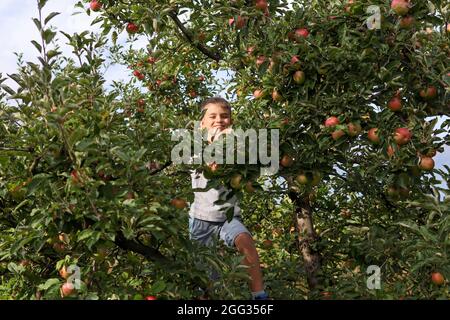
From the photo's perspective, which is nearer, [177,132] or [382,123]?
[177,132]

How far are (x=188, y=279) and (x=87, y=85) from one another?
4.58ft

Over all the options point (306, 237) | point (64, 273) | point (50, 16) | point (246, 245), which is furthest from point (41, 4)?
point (306, 237)

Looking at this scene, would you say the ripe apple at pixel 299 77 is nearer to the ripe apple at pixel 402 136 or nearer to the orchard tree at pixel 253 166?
the orchard tree at pixel 253 166

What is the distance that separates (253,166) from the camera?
11.7ft

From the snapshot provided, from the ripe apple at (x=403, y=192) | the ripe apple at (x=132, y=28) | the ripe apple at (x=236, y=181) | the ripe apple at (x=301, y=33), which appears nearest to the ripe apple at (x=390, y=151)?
the ripe apple at (x=403, y=192)

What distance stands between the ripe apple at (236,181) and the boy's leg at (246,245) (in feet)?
2.09

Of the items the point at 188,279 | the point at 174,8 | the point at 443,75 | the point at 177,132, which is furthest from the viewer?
the point at 174,8

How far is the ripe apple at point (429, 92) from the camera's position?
411 cm

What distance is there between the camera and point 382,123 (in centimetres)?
398

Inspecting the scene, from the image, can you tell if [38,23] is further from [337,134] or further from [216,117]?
[337,134]

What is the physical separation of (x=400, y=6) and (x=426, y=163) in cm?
107

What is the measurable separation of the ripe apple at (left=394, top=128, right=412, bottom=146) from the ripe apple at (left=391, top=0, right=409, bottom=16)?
798 millimetres
